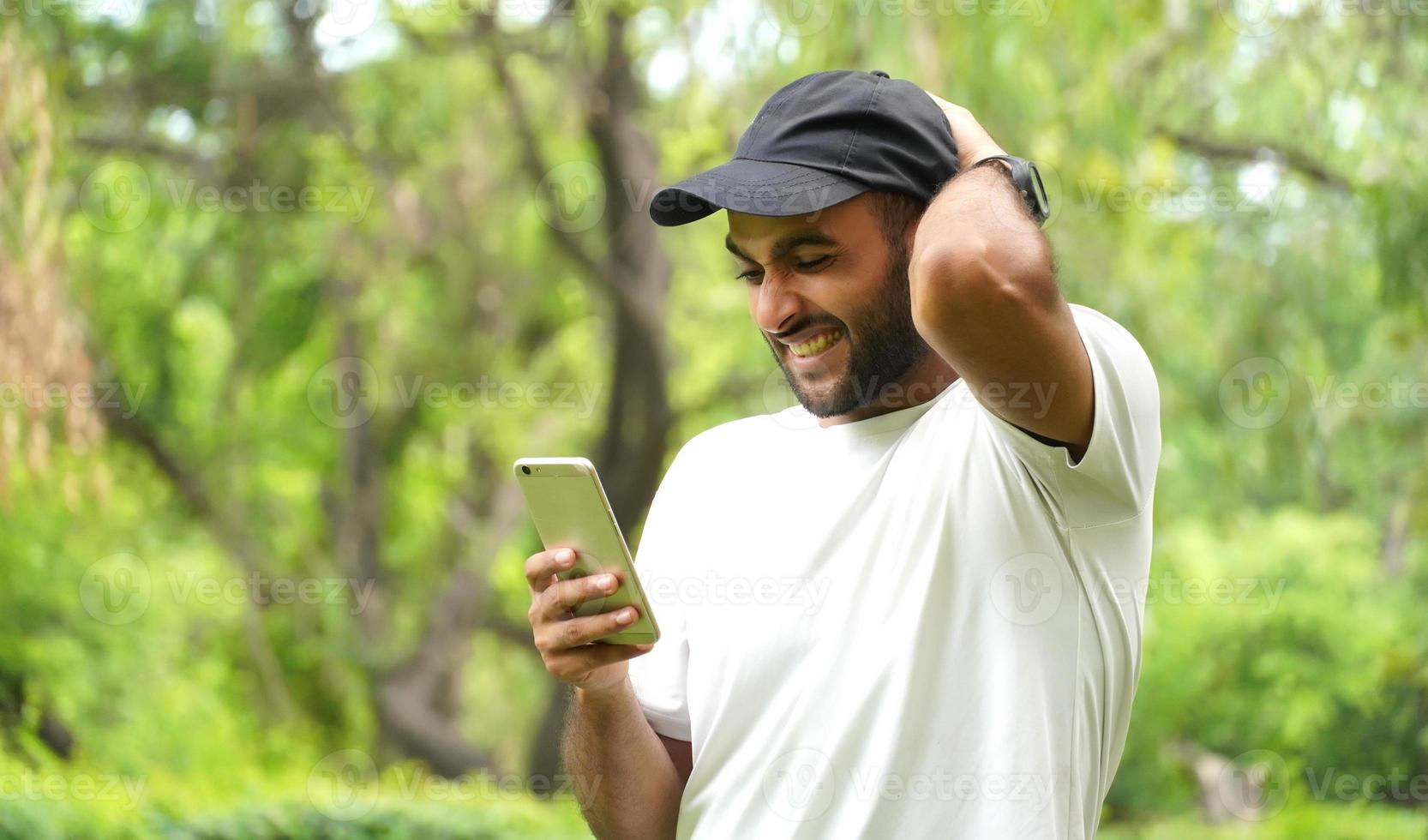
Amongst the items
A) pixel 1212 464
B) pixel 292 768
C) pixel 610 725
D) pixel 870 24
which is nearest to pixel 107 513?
pixel 292 768

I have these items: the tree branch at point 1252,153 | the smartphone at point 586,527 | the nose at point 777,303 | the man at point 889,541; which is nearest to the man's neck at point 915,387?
the man at point 889,541

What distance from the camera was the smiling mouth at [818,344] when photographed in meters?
1.70

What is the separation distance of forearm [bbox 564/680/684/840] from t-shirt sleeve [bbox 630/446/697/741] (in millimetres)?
33

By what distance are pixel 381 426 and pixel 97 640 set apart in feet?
7.46

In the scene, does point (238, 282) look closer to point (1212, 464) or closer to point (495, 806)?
point (495, 806)

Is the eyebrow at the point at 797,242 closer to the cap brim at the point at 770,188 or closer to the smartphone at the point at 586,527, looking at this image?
the cap brim at the point at 770,188

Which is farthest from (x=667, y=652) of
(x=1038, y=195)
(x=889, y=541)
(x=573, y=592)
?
(x=1038, y=195)

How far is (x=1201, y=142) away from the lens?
22.4ft

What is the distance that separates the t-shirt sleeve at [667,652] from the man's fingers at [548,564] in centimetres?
17

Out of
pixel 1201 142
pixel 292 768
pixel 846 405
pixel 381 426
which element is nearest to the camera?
pixel 846 405

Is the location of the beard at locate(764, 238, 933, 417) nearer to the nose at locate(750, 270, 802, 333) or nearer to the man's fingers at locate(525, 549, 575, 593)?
the nose at locate(750, 270, 802, 333)

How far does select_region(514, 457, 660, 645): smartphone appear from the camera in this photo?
5.37ft

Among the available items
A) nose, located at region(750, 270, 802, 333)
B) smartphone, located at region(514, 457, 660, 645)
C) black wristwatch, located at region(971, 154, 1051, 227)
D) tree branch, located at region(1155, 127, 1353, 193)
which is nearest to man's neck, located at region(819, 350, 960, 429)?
nose, located at region(750, 270, 802, 333)

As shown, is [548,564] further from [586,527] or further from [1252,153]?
[1252,153]
